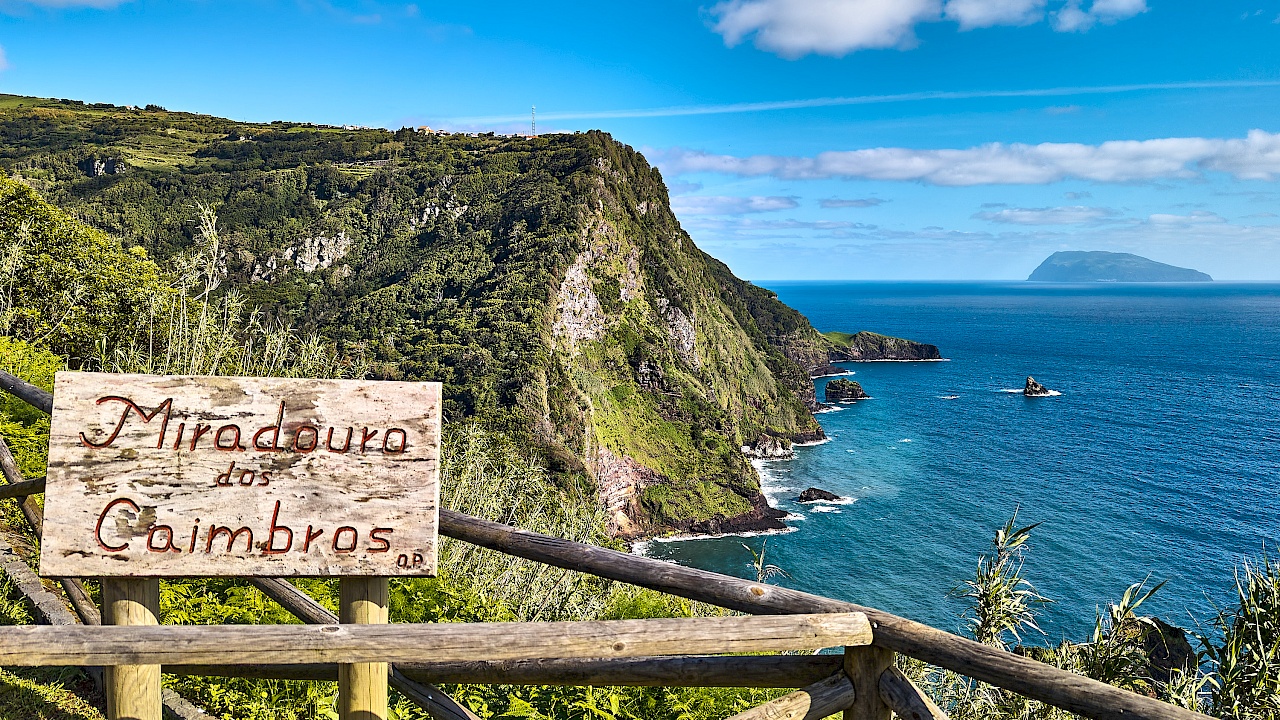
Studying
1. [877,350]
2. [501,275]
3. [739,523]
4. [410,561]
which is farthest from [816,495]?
[877,350]

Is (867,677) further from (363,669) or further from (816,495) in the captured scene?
(816,495)

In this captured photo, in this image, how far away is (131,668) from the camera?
2375mm

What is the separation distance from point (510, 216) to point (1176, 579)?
223ft

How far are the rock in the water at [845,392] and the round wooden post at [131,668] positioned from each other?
322 ft

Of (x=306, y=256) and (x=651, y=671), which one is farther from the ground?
(x=306, y=256)

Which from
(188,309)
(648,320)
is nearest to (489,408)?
(648,320)

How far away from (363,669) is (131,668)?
703mm

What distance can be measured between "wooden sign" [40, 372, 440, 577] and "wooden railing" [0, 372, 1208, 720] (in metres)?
0.19

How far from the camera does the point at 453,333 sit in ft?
220

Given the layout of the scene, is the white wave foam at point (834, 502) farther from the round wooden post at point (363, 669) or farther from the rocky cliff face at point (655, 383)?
the round wooden post at point (363, 669)

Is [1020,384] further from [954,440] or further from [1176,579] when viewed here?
[1176,579]

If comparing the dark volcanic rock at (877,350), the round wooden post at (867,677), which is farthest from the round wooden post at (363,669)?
the dark volcanic rock at (877,350)

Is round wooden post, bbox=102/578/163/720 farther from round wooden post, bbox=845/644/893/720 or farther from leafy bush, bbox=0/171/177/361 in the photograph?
leafy bush, bbox=0/171/177/361

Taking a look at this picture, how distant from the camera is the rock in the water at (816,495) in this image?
59312 mm
